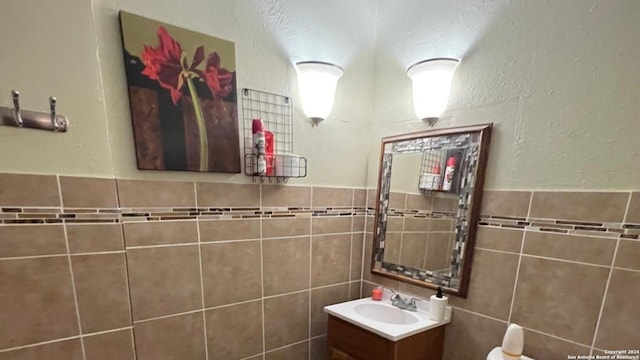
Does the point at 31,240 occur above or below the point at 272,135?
below

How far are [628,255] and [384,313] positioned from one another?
3.43 feet

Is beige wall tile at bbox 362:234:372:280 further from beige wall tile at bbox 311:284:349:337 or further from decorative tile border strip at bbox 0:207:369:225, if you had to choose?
decorative tile border strip at bbox 0:207:369:225

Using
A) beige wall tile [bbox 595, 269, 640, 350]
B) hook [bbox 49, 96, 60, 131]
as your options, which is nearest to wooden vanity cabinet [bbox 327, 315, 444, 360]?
beige wall tile [bbox 595, 269, 640, 350]

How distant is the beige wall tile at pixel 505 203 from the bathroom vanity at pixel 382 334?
0.55m

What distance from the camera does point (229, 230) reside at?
1.27 metres

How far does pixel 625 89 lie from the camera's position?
34.8 inches

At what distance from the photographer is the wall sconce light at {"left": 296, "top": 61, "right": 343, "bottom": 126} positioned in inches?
51.8

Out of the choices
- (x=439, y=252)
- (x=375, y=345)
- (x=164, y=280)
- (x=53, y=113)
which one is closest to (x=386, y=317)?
(x=375, y=345)

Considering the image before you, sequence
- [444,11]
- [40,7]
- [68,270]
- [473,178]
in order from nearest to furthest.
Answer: [40,7] < [68,270] < [473,178] < [444,11]

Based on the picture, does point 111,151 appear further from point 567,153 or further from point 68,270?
point 567,153

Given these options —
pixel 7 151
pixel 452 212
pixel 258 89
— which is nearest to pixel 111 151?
pixel 7 151

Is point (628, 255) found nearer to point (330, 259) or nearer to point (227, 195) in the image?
point (330, 259)

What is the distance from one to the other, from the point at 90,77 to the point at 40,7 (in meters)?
0.23

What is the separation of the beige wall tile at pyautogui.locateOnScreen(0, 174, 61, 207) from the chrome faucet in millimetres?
1592
